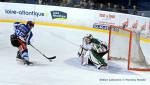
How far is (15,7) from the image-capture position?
13.4m

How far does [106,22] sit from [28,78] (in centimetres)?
398

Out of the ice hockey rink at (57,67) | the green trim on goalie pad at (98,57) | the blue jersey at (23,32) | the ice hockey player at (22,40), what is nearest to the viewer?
the ice hockey rink at (57,67)

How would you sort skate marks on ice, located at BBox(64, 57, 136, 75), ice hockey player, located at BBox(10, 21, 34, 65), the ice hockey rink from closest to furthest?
the ice hockey rink
skate marks on ice, located at BBox(64, 57, 136, 75)
ice hockey player, located at BBox(10, 21, 34, 65)

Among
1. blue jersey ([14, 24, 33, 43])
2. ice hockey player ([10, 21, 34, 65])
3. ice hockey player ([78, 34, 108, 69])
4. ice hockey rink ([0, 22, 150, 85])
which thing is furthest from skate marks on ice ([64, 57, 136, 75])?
blue jersey ([14, 24, 33, 43])

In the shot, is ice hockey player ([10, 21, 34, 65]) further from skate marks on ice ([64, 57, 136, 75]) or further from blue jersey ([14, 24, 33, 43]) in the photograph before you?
skate marks on ice ([64, 57, 136, 75])

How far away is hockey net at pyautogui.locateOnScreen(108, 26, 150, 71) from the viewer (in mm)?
10773

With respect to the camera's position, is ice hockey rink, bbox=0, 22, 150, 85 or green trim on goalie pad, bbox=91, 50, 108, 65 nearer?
ice hockey rink, bbox=0, 22, 150, 85

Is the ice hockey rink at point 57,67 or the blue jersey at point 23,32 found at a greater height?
the blue jersey at point 23,32

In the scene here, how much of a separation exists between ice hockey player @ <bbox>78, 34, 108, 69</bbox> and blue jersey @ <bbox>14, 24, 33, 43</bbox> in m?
1.34

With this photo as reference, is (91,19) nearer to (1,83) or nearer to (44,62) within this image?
(44,62)

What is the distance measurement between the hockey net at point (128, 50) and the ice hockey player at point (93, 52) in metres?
0.24

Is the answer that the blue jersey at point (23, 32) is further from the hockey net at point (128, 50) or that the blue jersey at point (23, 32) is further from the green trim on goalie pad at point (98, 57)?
the hockey net at point (128, 50)

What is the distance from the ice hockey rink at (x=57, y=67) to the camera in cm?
976

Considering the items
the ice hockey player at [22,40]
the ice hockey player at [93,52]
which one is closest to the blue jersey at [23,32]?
the ice hockey player at [22,40]
